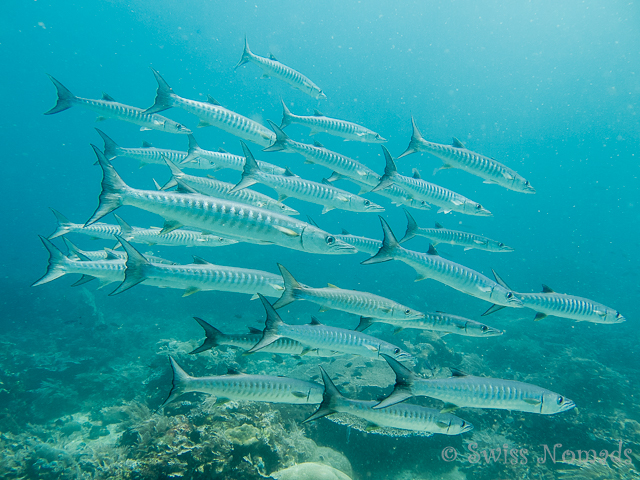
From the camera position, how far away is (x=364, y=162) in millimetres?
69375

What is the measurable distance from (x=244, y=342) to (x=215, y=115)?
5.41m

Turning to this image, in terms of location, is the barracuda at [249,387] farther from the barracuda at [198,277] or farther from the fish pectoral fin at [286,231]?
the fish pectoral fin at [286,231]

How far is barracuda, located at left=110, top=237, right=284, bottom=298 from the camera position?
4.10 meters

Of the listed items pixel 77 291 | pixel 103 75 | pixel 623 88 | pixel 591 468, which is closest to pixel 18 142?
pixel 103 75

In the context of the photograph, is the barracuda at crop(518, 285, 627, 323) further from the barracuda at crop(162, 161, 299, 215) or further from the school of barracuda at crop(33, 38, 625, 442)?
the barracuda at crop(162, 161, 299, 215)

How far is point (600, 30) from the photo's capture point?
5166 cm

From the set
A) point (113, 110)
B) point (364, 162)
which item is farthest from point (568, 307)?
point (364, 162)

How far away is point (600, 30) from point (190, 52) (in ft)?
251

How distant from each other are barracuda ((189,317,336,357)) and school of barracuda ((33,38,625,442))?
0.02m

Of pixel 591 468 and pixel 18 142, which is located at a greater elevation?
pixel 18 142

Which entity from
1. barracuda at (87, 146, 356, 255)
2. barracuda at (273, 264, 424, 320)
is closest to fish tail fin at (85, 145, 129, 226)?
barracuda at (87, 146, 356, 255)

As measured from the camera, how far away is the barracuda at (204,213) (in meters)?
3.75

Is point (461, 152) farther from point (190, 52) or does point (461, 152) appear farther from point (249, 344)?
point (190, 52)

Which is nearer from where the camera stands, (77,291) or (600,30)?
(77,291)
